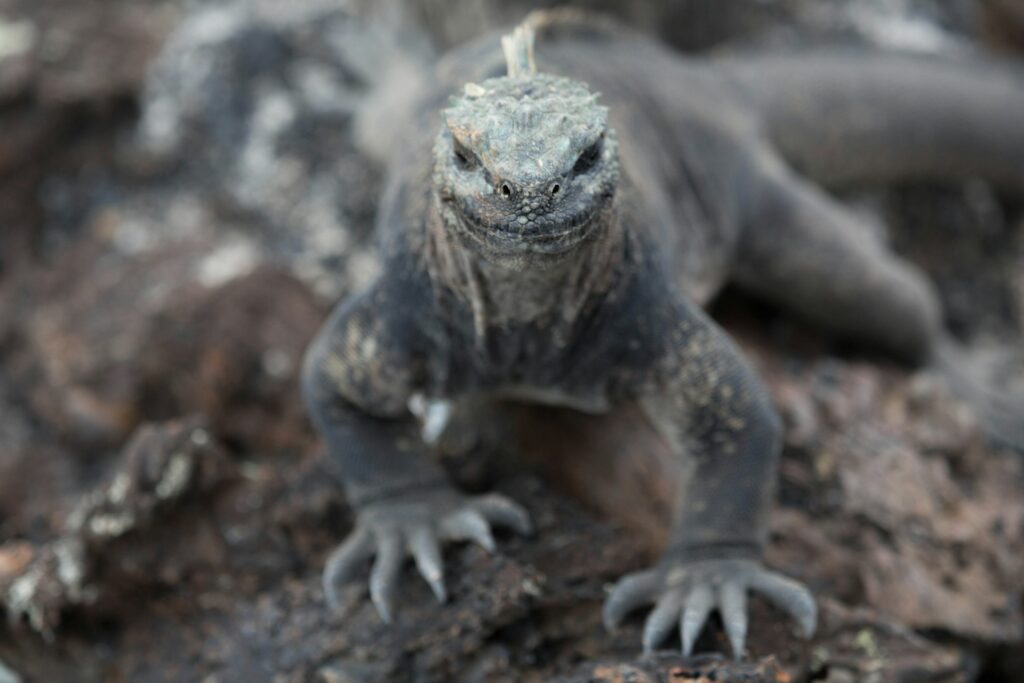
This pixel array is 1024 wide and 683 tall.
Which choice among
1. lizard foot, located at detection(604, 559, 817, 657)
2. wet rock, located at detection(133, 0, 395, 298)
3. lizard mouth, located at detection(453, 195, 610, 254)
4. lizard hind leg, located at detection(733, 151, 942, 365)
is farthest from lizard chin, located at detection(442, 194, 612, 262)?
wet rock, located at detection(133, 0, 395, 298)

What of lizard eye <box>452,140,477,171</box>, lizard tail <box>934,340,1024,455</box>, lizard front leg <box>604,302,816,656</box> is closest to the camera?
lizard eye <box>452,140,477,171</box>

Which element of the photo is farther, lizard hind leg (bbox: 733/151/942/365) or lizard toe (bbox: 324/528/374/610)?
lizard hind leg (bbox: 733/151/942/365)

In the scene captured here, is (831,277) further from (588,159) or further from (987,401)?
(588,159)

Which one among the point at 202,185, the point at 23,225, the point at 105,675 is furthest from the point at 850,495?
the point at 23,225

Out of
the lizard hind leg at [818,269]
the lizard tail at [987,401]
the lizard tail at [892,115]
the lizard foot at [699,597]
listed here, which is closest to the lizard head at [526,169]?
the lizard foot at [699,597]

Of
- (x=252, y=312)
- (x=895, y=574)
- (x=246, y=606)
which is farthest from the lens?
(x=252, y=312)

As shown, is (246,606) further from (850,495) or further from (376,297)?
(850,495)

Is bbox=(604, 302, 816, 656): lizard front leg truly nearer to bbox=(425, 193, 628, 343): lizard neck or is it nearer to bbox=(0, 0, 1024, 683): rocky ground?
bbox=(0, 0, 1024, 683): rocky ground
